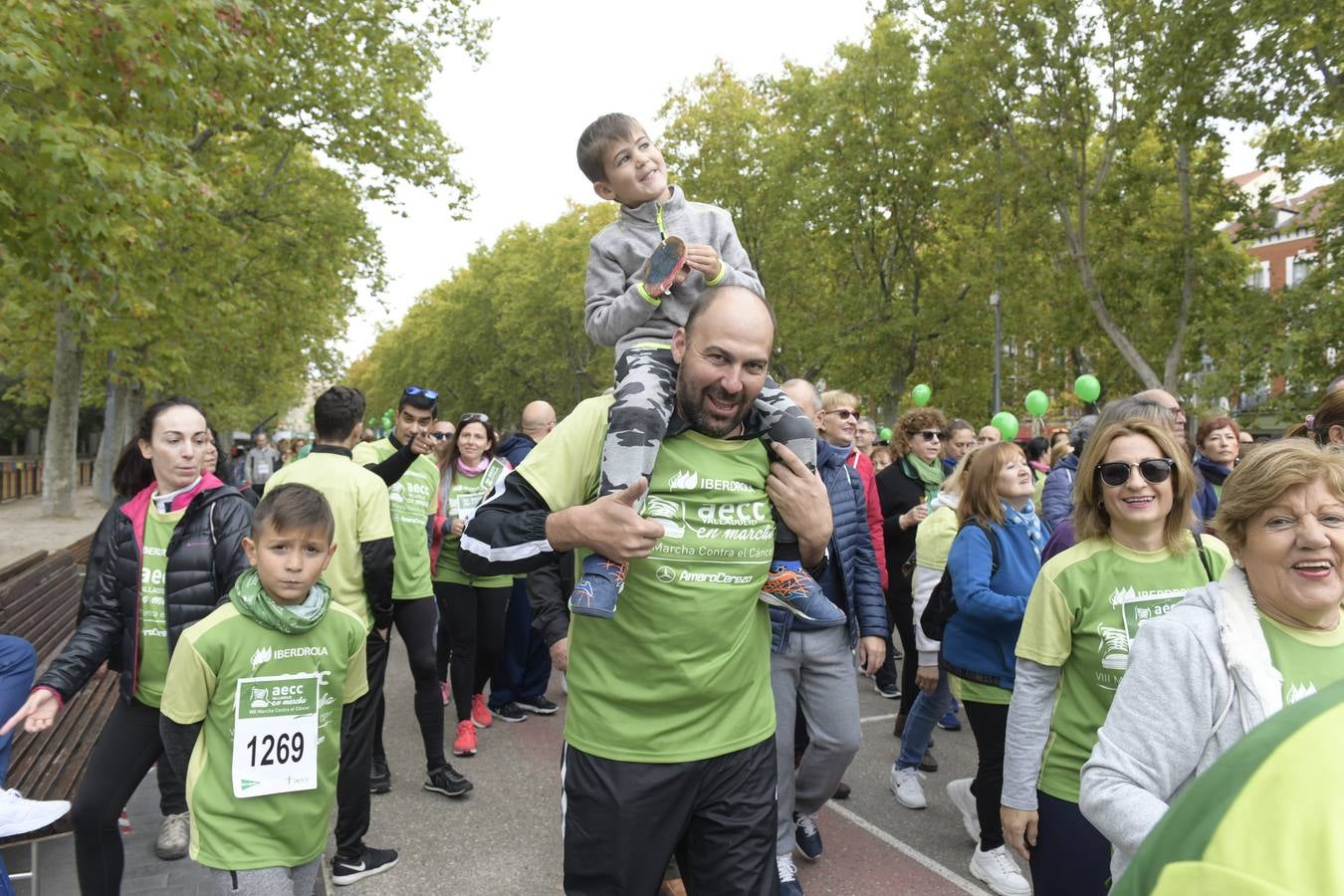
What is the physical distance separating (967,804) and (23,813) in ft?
12.5

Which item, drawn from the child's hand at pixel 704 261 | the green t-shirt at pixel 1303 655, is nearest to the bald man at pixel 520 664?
the child's hand at pixel 704 261

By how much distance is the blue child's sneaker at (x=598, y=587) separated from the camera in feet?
6.88

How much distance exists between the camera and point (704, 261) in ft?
8.52

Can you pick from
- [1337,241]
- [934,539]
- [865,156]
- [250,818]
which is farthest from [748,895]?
[865,156]

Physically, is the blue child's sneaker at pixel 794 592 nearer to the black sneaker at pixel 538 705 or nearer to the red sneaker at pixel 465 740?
the red sneaker at pixel 465 740

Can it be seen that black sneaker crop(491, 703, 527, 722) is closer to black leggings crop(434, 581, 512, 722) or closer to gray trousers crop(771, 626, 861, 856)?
black leggings crop(434, 581, 512, 722)

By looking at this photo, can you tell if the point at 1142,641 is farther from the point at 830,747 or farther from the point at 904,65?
the point at 904,65

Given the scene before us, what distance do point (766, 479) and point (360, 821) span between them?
9.22 feet

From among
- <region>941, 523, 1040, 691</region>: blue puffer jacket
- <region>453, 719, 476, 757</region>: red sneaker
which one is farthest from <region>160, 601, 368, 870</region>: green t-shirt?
<region>453, 719, 476, 757</region>: red sneaker

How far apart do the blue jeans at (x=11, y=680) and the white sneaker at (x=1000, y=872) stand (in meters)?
3.67

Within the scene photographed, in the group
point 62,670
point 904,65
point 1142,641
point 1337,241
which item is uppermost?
point 904,65

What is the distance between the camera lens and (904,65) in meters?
24.0

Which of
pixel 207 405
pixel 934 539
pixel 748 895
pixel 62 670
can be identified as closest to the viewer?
pixel 748 895

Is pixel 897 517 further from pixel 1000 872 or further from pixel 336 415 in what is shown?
pixel 336 415
